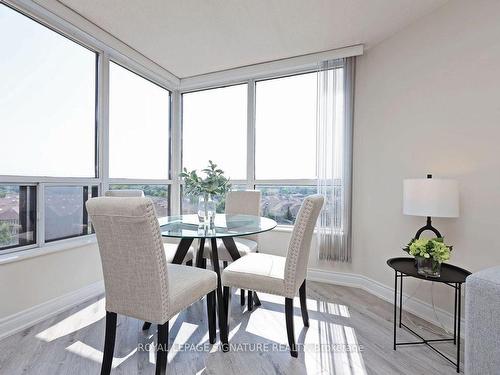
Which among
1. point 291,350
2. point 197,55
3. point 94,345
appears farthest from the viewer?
point 197,55

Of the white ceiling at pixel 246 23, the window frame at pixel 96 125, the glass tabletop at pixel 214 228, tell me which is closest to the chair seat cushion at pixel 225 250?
the glass tabletop at pixel 214 228

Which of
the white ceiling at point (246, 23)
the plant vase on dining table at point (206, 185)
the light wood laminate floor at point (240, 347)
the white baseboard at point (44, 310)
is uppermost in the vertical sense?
the white ceiling at point (246, 23)

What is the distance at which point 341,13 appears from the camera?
7.15ft

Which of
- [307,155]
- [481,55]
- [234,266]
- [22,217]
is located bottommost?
[234,266]

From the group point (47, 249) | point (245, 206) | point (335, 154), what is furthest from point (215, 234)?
point (335, 154)

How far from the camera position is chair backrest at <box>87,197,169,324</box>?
1182 millimetres

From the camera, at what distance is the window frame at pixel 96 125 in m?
2.04

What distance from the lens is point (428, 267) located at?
1.65 meters

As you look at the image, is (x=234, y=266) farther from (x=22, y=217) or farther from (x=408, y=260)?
(x=22, y=217)

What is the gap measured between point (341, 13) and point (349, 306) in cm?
263

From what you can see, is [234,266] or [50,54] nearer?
[234,266]

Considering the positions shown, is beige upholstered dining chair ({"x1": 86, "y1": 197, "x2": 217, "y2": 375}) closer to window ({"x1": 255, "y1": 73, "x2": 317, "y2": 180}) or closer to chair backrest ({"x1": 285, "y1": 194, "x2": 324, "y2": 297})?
chair backrest ({"x1": 285, "y1": 194, "x2": 324, "y2": 297})

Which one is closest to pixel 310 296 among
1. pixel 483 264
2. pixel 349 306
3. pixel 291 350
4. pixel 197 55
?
pixel 349 306

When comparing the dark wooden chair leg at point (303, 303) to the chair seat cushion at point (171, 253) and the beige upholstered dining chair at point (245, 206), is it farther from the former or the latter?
the chair seat cushion at point (171, 253)
